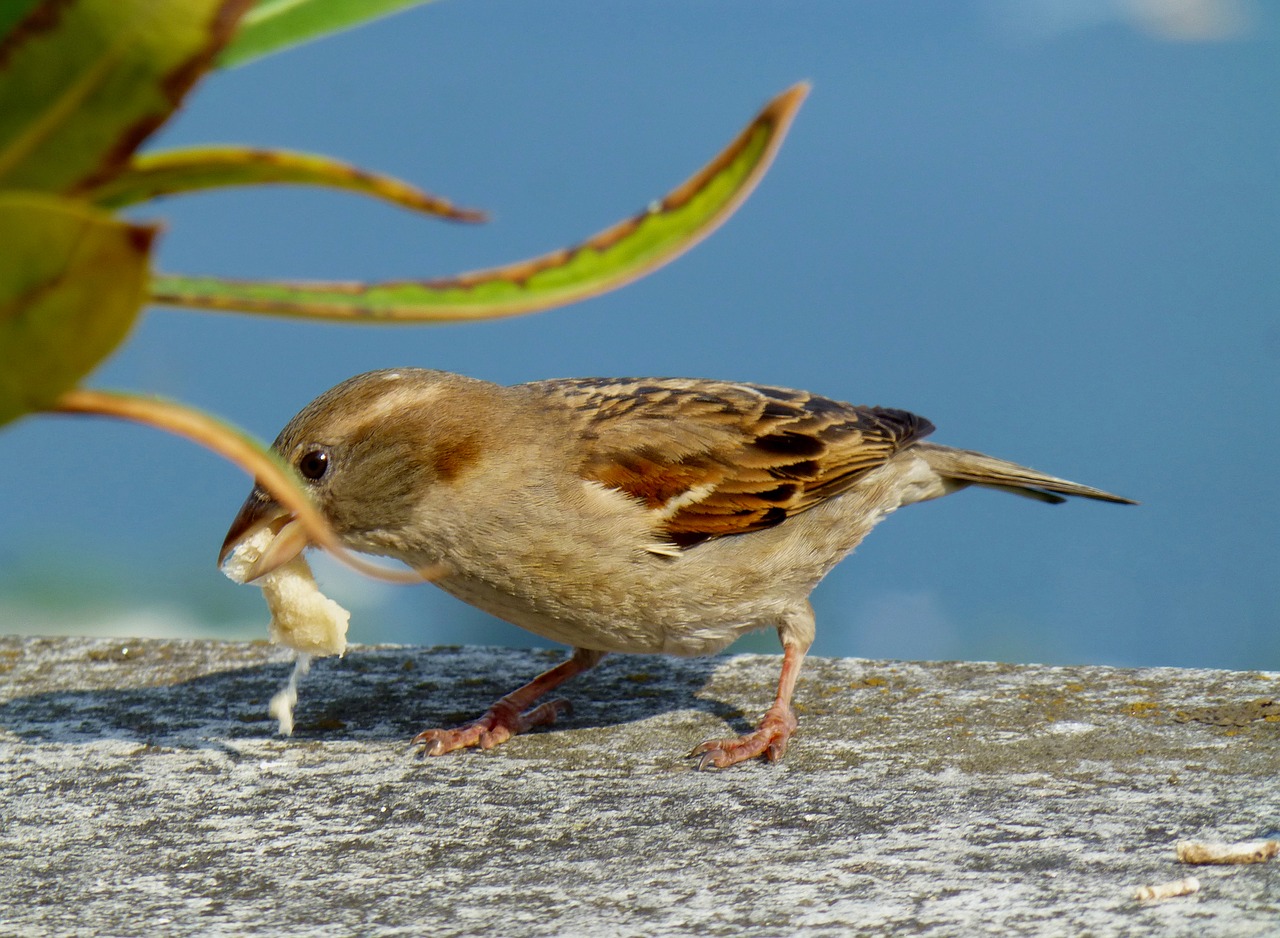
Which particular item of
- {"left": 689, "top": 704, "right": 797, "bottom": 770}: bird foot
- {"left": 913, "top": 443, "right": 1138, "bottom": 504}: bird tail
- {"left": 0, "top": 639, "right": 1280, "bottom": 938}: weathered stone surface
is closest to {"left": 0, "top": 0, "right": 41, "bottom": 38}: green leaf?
{"left": 0, "top": 639, "right": 1280, "bottom": 938}: weathered stone surface

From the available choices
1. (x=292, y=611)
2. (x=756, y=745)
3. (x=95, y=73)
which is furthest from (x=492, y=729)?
(x=95, y=73)

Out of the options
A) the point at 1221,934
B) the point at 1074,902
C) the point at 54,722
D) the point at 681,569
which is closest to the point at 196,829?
the point at 54,722

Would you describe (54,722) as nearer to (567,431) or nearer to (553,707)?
(553,707)

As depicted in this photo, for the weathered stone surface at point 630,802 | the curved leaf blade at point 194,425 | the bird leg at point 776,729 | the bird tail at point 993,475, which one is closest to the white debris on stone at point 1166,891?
the weathered stone surface at point 630,802

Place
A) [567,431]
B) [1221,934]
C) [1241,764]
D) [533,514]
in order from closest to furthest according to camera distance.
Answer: [1221,934], [1241,764], [533,514], [567,431]

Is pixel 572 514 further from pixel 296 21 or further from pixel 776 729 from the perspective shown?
pixel 296 21

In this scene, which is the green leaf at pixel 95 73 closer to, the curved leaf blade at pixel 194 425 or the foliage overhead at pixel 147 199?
the foliage overhead at pixel 147 199

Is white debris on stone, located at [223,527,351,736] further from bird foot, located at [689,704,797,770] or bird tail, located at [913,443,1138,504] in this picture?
bird tail, located at [913,443,1138,504]
